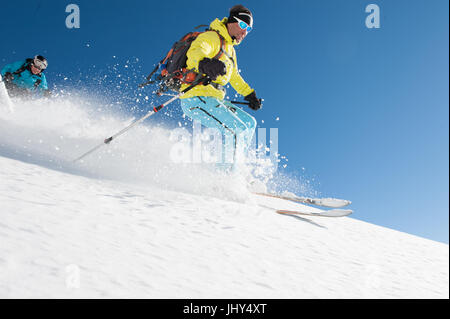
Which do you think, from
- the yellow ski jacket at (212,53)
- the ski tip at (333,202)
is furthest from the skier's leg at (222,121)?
the ski tip at (333,202)

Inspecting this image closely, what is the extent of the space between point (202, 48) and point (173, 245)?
3.00 meters

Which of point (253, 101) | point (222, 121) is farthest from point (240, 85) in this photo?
point (222, 121)

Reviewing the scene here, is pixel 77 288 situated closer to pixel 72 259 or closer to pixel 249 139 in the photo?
pixel 72 259

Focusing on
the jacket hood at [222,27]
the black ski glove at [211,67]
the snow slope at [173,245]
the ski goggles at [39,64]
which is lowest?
the snow slope at [173,245]

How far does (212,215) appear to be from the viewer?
3.61 meters

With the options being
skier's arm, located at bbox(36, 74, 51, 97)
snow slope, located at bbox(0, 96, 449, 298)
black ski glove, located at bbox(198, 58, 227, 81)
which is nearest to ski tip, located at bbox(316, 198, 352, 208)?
snow slope, located at bbox(0, 96, 449, 298)

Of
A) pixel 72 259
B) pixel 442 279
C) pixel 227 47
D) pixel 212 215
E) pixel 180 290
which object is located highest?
pixel 227 47

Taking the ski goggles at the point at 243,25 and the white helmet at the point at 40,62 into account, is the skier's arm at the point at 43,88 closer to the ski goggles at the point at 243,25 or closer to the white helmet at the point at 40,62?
the white helmet at the point at 40,62

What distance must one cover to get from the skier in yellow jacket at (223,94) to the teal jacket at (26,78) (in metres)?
7.17

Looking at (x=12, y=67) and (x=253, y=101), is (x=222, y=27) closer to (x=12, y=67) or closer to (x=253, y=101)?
(x=253, y=101)

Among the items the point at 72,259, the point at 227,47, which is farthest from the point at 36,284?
the point at 227,47

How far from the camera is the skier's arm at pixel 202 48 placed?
4.38m

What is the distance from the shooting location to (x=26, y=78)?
972 cm

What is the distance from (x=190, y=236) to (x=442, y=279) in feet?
9.61
